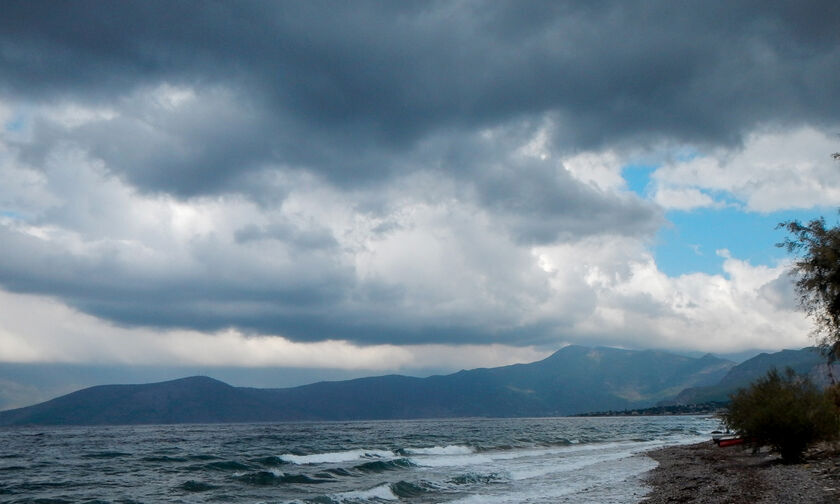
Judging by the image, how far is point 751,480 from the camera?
2498 centimetres

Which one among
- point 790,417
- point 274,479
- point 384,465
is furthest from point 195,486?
point 790,417

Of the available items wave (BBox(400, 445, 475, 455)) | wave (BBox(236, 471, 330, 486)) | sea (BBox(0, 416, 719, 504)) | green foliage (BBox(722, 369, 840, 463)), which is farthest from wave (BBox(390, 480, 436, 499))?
wave (BBox(400, 445, 475, 455))

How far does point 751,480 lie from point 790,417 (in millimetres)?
5051

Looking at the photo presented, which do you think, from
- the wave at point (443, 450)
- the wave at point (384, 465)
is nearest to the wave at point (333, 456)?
the wave at point (443, 450)

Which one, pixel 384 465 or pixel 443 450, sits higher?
pixel 384 465

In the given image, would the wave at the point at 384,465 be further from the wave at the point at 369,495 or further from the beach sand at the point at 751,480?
the beach sand at the point at 751,480

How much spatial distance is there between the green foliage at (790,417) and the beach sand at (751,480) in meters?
1.00

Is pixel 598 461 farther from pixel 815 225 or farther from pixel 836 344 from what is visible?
pixel 815 225

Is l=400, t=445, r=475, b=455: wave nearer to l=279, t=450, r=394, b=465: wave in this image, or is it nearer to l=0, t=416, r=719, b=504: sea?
l=279, t=450, r=394, b=465: wave

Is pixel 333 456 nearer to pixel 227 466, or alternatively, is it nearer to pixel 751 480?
pixel 227 466

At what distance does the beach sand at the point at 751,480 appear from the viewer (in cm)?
1989

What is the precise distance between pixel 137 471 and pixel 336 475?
47.4 ft

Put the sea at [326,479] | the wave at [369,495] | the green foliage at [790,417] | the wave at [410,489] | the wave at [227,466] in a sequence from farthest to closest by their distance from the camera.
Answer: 1. the wave at [227,466]
2. the wave at [410,489]
3. the sea at [326,479]
4. the wave at [369,495]
5. the green foliage at [790,417]

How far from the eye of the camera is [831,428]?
28172 millimetres
